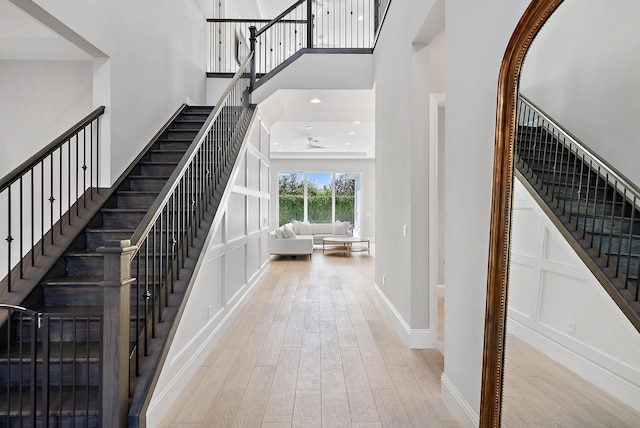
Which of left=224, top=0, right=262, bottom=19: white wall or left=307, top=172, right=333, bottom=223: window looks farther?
left=307, top=172, right=333, bottom=223: window

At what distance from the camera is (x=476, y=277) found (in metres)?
2.05

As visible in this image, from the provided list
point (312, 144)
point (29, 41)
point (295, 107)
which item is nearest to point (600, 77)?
point (29, 41)

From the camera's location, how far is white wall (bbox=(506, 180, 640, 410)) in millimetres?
961

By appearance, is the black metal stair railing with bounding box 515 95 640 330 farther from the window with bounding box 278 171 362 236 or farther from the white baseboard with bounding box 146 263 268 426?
the window with bounding box 278 171 362 236

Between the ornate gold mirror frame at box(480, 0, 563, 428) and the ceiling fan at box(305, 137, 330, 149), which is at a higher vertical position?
the ceiling fan at box(305, 137, 330, 149)

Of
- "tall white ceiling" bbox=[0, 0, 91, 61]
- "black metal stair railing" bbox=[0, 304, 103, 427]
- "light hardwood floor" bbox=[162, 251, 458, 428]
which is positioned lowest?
"light hardwood floor" bbox=[162, 251, 458, 428]

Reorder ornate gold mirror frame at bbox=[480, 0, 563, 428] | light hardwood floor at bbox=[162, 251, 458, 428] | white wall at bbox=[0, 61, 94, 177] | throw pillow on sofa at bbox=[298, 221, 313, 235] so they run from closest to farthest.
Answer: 1. ornate gold mirror frame at bbox=[480, 0, 563, 428]
2. light hardwood floor at bbox=[162, 251, 458, 428]
3. white wall at bbox=[0, 61, 94, 177]
4. throw pillow on sofa at bbox=[298, 221, 313, 235]

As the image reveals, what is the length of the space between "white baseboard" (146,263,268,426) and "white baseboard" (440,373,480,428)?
1.75 m

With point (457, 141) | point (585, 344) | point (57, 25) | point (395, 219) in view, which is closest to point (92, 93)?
point (57, 25)

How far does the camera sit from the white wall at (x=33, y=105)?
12.8 ft

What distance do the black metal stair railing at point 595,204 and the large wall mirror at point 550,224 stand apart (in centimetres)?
4

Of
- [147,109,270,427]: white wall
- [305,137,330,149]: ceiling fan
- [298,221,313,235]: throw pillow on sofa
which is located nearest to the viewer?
[147,109,270,427]: white wall

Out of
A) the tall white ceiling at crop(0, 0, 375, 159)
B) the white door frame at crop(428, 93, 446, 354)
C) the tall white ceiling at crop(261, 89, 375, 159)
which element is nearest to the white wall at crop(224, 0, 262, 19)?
the tall white ceiling at crop(0, 0, 375, 159)

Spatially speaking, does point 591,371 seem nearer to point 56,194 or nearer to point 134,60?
point 56,194
